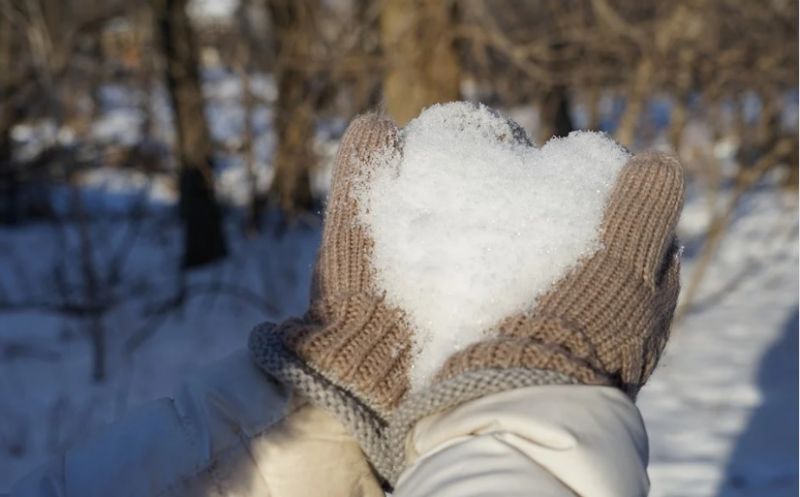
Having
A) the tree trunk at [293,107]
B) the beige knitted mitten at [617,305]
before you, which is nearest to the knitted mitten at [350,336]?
the beige knitted mitten at [617,305]

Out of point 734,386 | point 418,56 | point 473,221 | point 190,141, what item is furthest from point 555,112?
point 473,221

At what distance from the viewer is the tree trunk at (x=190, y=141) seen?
7543 mm

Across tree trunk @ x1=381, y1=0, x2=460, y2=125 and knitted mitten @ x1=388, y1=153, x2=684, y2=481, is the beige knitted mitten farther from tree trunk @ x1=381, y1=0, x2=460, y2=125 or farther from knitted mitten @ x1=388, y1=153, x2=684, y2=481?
tree trunk @ x1=381, y1=0, x2=460, y2=125

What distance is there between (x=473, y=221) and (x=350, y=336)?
0.19 m

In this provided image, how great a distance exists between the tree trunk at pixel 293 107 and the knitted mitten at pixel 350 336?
5.48 m

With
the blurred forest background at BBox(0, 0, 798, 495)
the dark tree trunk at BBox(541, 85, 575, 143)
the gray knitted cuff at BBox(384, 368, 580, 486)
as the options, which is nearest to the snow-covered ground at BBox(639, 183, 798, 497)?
the blurred forest background at BBox(0, 0, 798, 495)

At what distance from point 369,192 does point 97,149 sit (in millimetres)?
6136

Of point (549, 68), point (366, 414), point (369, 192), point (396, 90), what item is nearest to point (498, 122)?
point (369, 192)

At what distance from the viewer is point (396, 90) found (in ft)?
13.9

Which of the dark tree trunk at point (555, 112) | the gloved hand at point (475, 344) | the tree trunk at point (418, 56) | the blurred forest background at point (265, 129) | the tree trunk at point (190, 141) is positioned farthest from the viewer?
the dark tree trunk at point (555, 112)

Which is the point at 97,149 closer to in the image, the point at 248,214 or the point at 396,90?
the point at 248,214

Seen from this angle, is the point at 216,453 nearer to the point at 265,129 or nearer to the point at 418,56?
the point at 418,56

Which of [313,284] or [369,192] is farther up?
[369,192]

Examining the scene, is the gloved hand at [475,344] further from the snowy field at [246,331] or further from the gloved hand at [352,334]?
the snowy field at [246,331]
